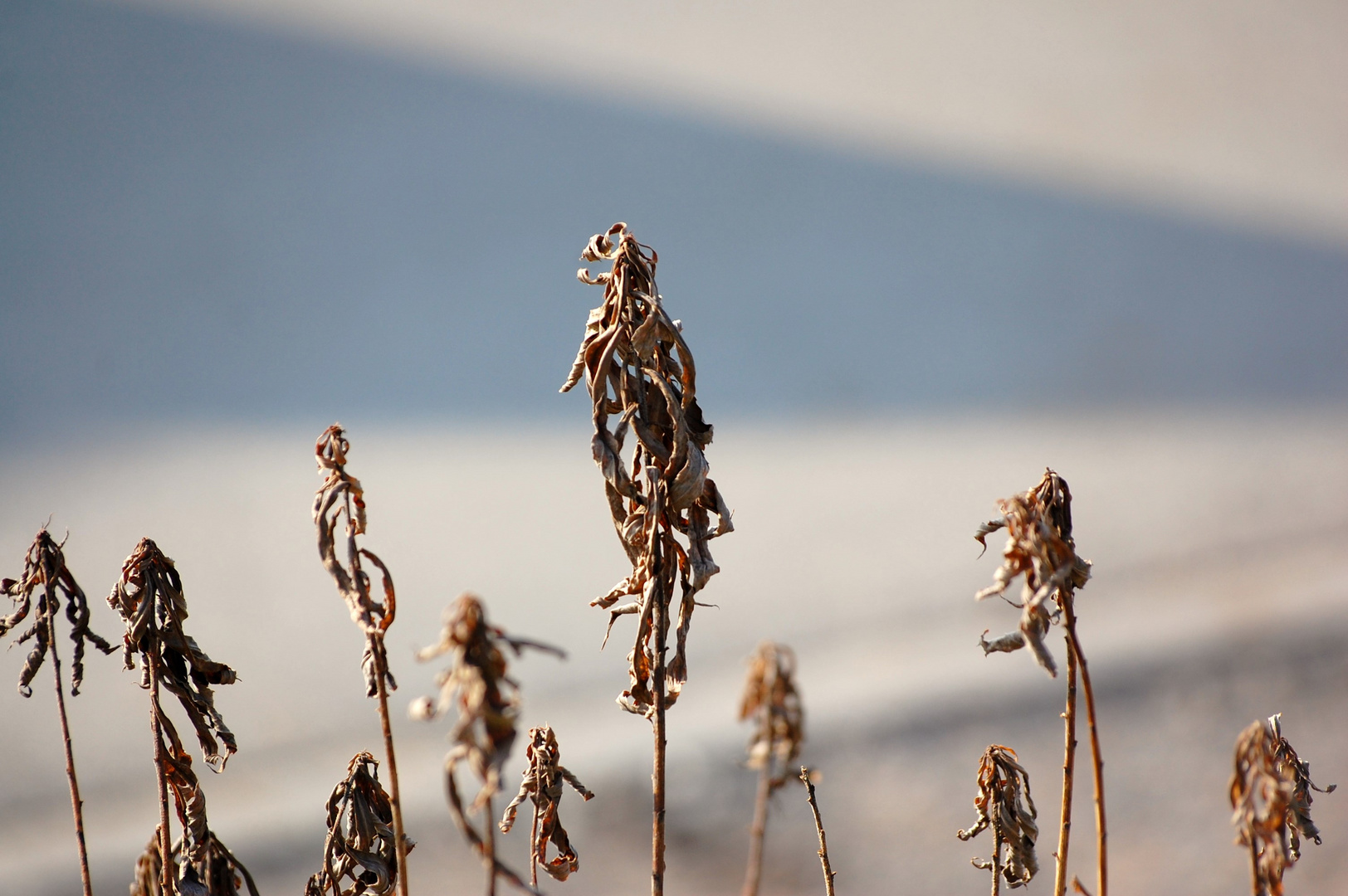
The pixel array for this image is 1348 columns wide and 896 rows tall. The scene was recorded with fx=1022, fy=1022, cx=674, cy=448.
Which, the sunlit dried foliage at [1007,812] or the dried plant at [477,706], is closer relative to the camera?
the dried plant at [477,706]

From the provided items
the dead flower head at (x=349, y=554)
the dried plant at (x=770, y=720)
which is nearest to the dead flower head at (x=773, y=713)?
the dried plant at (x=770, y=720)

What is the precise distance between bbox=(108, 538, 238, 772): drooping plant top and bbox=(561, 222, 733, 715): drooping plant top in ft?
0.40

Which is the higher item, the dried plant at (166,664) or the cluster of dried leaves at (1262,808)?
the dried plant at (166,664)

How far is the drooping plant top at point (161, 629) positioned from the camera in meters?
0.28

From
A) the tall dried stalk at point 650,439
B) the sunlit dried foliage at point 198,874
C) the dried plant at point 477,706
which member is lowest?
the sunlit dried foliage at point 198,874

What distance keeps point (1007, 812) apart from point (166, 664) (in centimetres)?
25

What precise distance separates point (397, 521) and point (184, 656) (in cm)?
103

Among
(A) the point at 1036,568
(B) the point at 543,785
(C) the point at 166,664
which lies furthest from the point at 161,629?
(A) the point at 1036,568

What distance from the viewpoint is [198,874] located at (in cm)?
30

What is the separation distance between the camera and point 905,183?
1.47 m

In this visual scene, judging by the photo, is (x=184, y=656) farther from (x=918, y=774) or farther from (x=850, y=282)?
(x=850, y=282)

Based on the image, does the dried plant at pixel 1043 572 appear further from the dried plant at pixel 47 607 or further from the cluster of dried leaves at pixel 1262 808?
the dried plant at pixel 47 607

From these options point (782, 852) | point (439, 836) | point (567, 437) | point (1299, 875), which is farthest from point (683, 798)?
point (1299, 875)

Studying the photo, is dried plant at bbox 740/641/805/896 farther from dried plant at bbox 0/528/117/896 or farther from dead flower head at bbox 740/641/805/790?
dried plant at bbox 0/528/117/896
